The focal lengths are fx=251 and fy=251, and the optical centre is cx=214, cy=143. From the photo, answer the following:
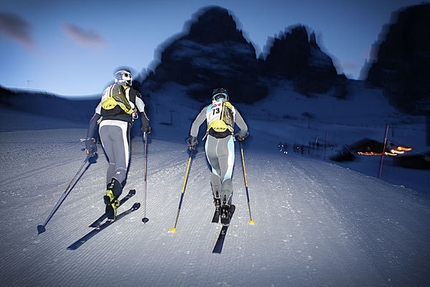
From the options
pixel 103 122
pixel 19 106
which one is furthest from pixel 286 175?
pixel 19 106

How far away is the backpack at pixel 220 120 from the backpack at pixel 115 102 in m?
1.45

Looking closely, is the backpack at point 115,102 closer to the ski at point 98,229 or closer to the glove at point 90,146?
the glove at point 90,146

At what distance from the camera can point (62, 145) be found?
867cm

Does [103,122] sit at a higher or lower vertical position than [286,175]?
higher

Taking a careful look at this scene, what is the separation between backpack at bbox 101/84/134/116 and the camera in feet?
13.9

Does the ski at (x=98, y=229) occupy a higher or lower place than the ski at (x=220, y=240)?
lower

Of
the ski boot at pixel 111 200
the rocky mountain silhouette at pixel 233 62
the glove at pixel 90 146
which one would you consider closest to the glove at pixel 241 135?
the ski boot at pixel 111 200

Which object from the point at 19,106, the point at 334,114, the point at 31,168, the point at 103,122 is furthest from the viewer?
the point at 334,114

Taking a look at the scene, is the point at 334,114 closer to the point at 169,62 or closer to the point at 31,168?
the point at 169,62

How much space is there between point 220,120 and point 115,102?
5.92 ft

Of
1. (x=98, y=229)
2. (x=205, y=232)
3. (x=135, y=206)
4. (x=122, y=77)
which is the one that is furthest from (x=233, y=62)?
(x=98, y=229)

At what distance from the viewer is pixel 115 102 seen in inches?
167

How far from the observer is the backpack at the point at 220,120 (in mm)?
4340

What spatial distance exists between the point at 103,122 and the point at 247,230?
3.00 metres
